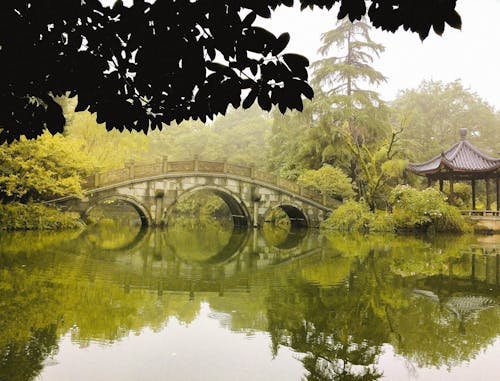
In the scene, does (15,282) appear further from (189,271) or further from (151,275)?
(189,271)

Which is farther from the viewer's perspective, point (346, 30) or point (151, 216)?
point (346, 30)

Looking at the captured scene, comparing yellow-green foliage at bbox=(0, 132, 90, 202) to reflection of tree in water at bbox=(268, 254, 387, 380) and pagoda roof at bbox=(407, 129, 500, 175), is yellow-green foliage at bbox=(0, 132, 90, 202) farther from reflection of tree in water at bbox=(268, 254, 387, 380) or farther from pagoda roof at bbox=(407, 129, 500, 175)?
pagoda roof at bbox=(407, 129, 500, 175)

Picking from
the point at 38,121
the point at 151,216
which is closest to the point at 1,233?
the point at 151,216

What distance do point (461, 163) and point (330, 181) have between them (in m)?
6.34

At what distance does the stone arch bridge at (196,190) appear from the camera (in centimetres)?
1862

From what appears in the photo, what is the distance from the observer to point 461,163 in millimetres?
21344

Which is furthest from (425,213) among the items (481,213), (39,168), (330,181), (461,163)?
(39,168)

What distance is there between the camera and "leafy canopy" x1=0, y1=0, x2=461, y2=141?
A: 2.09 meters

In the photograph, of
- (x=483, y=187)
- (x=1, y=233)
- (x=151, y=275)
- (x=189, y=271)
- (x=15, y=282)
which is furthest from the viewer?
(x=483, y=187)

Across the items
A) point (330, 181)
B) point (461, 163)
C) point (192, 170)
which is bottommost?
point (330, 181)

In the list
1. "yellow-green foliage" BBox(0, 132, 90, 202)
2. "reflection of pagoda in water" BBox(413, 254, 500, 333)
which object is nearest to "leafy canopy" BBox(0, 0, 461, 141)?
"reflection of pagoda in water" BBox(413, 254, 500, 333)

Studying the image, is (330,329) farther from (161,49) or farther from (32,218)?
(32,218)

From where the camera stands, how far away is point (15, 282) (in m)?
6.45

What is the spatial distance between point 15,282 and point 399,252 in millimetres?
9548
